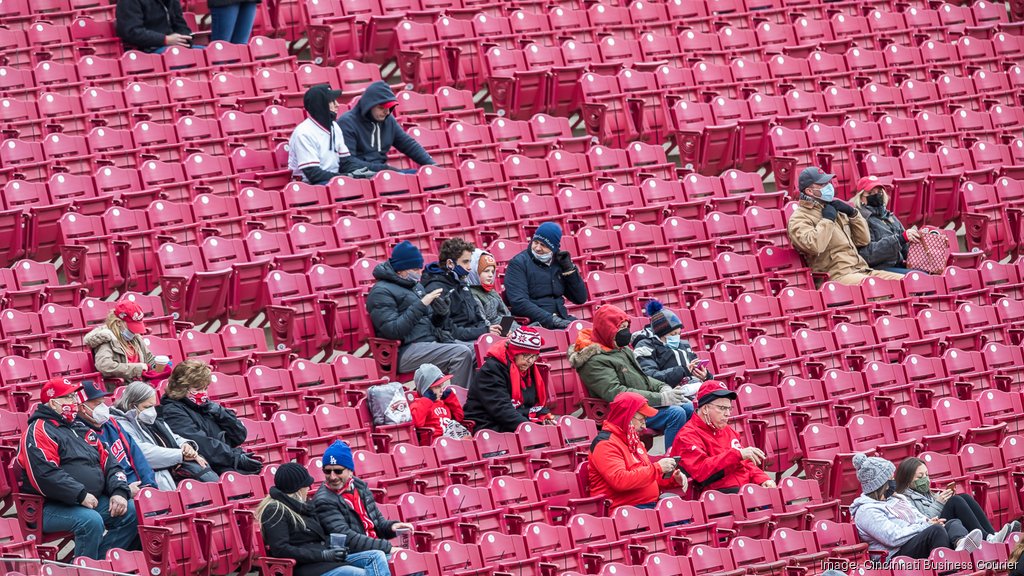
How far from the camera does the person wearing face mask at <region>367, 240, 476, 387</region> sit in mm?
9695

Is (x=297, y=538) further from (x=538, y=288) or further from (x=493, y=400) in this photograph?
(x=538, y=288)

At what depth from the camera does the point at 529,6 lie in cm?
1354

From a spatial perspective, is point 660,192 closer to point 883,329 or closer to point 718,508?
point 883,329

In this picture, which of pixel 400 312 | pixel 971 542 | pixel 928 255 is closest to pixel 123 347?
pixel 400 312

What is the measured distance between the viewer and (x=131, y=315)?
8.95m

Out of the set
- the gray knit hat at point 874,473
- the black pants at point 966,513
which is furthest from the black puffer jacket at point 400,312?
the black pants at point 966,513

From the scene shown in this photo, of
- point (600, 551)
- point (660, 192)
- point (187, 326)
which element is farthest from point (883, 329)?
point (187, 326)

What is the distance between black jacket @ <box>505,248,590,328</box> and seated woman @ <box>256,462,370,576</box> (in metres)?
2.69

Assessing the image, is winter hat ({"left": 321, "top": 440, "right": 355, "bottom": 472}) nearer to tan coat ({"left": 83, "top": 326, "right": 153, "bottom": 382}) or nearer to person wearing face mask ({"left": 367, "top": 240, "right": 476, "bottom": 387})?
tan coat ({"left": 83, "top": 326, "right": 153, "bottom": 382})

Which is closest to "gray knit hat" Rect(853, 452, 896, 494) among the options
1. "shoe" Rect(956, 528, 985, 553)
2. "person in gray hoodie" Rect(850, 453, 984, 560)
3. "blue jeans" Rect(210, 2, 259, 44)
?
"person in gray hoodie" Rect(850, 453, 984, 560)

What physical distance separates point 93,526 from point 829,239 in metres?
5.41

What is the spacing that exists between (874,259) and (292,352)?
406cm

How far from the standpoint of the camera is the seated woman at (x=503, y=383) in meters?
9.27

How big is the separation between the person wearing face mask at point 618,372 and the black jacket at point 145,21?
4.20 m
